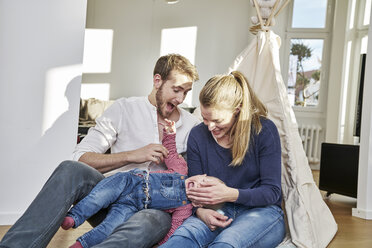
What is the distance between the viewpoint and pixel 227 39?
23.9ft

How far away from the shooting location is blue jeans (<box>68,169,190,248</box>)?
5.44 feet

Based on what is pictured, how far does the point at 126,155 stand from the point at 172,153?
0.67 feet

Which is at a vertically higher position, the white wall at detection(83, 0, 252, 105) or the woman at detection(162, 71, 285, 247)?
the white wall at detection(83, 0, 252, 105)

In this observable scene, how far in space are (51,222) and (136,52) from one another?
5.59 m

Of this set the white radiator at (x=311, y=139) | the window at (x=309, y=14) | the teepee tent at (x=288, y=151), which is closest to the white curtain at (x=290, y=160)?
the teepee tent at (x=288, y=151)

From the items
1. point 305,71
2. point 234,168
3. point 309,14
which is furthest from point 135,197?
point 309,14

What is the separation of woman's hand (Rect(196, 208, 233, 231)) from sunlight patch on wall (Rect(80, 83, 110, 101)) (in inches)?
198

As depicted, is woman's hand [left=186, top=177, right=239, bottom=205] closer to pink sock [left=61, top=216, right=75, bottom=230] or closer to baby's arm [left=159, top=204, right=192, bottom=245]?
baby's arm [left=159, top=204, right=192, bottom=245]

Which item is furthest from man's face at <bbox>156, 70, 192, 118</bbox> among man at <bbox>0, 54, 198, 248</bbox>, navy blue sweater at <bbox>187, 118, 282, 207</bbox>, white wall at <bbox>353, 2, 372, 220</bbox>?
white wall at <bbox>353, 2, 372, 220</bbox>

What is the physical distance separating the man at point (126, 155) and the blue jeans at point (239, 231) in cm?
11

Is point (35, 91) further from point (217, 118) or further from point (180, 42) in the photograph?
point (180, 42)

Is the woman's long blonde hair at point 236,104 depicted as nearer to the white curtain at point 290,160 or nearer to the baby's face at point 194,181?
the baby's face at point 194,181

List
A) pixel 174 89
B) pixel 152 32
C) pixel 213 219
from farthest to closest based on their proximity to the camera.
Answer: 1. pixel 152 32
2. pixel 174 89
3. pixel 213 219

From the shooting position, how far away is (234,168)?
1.86 metres
